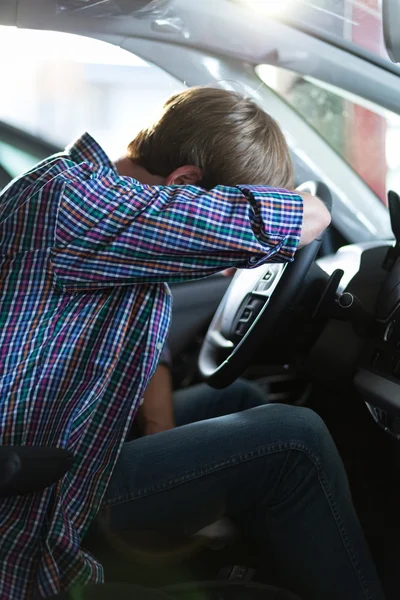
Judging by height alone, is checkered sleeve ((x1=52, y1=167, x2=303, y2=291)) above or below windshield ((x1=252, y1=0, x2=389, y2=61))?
below

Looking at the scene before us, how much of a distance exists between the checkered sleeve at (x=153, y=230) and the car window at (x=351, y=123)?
829 millimetres

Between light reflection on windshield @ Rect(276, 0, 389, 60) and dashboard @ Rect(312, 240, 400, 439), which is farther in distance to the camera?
light reflection on windshield @ Rect(276, 0, 389, 60)

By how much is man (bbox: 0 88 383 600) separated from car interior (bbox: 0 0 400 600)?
0.09 m

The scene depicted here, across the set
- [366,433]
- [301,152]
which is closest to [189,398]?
[366,433]

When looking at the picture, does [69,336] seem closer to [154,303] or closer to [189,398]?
[154,303]

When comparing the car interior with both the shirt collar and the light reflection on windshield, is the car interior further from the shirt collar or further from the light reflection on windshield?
the shirt collar

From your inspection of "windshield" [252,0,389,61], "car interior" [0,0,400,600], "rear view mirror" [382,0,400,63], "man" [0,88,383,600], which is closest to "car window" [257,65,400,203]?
"car interior" [0,0,400,600]

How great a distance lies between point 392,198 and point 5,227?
61cm

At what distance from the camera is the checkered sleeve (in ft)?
2.88

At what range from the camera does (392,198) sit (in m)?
1.14

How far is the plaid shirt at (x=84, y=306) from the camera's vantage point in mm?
877

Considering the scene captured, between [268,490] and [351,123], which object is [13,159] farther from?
[268,490]

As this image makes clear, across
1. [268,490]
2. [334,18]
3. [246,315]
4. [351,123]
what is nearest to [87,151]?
[246,315]

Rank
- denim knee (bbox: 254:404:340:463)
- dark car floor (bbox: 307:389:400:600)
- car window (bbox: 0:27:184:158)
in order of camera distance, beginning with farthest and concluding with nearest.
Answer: car window (bbox: 0:27:184:158)
dark car floor (bbox: 307:389:400:600)
denim knee (bbox: 254:404:340:463)
